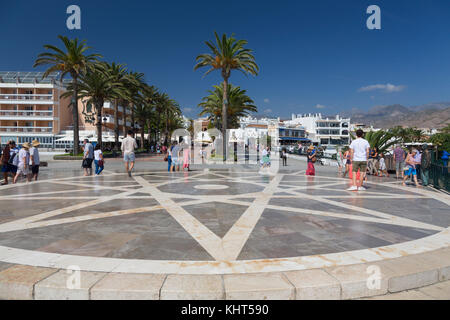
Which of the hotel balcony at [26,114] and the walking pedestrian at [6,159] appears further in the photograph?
the hotel balcony at [26,114]

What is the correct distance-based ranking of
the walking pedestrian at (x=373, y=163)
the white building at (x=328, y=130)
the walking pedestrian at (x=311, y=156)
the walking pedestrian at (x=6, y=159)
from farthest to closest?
1. the white building at (x=328, y=130)
2. the walking pedestrian at (x=373, y=163)
3. the walking pedestrian at (x=311, y=156)
4. the walking pedestrian at (x=6, y=159)

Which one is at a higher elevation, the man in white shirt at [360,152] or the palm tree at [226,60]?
the palm tree at [226,60]

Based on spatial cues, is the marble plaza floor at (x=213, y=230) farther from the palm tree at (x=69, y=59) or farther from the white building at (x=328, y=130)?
the white building at (x=328, y=130)

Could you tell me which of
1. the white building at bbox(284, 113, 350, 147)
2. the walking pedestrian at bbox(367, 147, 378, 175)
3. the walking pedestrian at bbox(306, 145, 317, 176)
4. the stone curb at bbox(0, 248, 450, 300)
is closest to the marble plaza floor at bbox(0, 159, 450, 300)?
the stone curb at bbox(0, 248, 450, 300)

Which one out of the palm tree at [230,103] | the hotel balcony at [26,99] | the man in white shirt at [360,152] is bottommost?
the man in white shirt at [360,152]

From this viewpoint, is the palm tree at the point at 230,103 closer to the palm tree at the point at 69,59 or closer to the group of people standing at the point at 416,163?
the palm tree at the point at 69,59

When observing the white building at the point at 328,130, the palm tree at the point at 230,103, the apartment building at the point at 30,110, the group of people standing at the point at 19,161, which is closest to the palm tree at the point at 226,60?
the palm tree at the point at 230,103

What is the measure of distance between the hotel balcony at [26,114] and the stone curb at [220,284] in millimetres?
60374

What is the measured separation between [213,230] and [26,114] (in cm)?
6304

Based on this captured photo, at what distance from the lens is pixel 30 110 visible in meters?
55.1

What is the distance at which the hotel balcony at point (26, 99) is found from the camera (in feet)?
179

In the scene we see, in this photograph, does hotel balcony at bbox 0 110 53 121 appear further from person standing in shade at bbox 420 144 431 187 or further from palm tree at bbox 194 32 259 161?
person standing in shade at bbox 420 144 431 187

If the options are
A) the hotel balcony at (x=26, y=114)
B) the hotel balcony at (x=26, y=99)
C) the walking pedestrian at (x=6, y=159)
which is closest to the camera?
the walking pedestrian at (x=6, y=159)
